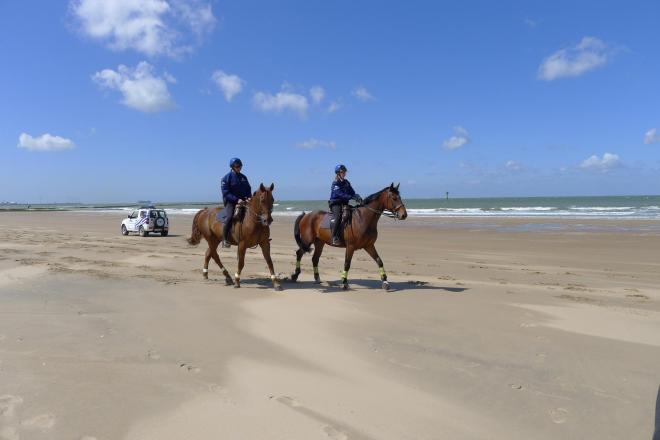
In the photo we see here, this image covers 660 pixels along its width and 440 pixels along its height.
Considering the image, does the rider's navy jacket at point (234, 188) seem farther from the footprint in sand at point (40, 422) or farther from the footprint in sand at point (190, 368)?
the footprint in sand at point (40, 422)

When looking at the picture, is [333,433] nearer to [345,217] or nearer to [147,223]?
[345,217]

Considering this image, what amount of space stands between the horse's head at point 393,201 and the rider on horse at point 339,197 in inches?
25.8

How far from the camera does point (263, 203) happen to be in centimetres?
926

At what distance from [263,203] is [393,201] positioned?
9.10 ft

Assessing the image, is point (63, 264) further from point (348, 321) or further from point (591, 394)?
point (591, 394)

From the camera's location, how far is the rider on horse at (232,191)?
32.3 feet

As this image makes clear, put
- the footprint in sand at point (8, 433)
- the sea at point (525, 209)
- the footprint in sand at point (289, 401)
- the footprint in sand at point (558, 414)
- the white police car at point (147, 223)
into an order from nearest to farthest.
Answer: the footprint in sand at point (8, 433) < the footprint in sand at point (558, 414) < the footprint in sand at point (289, 401) < the white police car at point (147, 223) < the sea at point (525, 209)

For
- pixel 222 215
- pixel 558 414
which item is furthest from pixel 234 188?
pixel 558 414

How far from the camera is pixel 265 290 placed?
9219 mm

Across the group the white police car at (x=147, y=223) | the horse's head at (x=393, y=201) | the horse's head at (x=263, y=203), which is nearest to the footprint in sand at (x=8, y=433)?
the horse's head at (x=263, y=203)

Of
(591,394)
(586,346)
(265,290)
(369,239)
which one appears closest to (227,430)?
(591,394)

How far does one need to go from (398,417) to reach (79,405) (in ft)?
8.38

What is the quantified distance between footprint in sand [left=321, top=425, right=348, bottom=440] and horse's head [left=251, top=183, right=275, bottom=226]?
6.15 m

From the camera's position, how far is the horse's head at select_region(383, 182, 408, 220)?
9.56 metres
